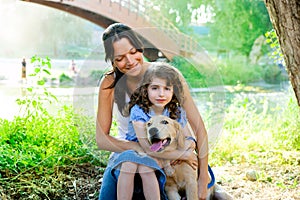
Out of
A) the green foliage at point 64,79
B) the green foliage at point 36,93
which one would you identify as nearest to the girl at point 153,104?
the green foliage at point 36,93

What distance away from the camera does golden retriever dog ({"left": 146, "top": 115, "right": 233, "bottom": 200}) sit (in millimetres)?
1188

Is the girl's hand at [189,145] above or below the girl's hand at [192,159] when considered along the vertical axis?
above

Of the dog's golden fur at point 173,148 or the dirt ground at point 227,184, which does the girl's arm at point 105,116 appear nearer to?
the dog's golden fur at point 173,148

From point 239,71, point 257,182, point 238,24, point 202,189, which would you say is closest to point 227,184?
point 257,182

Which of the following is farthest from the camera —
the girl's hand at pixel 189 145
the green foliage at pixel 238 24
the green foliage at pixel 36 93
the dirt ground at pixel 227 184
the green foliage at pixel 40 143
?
the green foliage at pixel 238 24

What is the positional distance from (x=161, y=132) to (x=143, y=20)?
2.99 metres

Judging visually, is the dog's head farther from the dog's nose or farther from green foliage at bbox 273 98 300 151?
green foliage at bbox 273 98 300 151

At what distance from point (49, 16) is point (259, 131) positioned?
5.20 meters

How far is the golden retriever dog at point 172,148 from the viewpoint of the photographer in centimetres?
119

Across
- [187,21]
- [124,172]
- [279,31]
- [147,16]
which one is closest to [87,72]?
[124,172]

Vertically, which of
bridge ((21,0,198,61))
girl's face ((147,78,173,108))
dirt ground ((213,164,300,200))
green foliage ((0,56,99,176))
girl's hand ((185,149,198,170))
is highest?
bridge ((21,0,198,61))

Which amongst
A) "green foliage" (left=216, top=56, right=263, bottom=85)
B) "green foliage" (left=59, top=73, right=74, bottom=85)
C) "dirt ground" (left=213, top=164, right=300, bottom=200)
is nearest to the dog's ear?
"dirt ground" (left=213, top=164, right=300, bottom=200)

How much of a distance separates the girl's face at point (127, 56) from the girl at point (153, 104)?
0.24 ft

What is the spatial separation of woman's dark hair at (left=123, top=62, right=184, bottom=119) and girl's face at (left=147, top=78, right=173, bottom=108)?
0.01 meters
